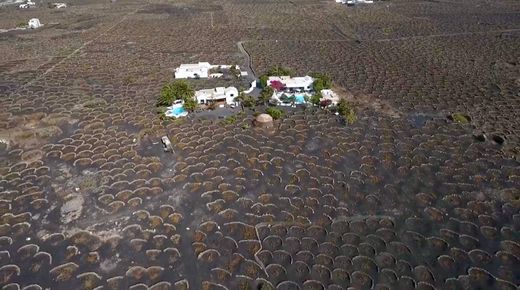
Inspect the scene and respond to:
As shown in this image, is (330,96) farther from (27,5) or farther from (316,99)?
(27,5)

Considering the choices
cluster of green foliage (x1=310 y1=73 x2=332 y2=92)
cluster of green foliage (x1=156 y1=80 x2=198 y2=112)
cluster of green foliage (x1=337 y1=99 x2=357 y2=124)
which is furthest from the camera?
cluster of green foliage (x1=310 y1=73 x2=332 y2=92)

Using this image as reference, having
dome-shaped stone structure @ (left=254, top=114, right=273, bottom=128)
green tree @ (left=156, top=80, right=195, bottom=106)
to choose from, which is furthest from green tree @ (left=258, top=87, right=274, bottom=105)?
green tree @ (left=156, top=80, right=195, bottom=106)

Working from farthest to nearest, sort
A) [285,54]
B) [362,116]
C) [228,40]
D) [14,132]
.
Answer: [228,40], [285,54], [362,116], [14,132]

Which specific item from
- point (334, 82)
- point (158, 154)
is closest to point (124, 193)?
point (158, 154)

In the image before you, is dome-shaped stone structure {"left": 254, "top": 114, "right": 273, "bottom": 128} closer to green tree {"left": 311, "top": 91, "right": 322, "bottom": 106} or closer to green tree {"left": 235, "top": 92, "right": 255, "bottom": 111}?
green tree {"left": 235, "top": 92, "right": 255, "bottom": 111}

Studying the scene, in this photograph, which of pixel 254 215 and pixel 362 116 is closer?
pixel 254 215

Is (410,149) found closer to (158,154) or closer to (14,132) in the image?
(158,154)

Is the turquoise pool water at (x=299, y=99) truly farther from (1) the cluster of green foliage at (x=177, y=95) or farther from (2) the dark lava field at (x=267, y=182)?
(1) the cluster of green foliage at (x=177, y=95)
